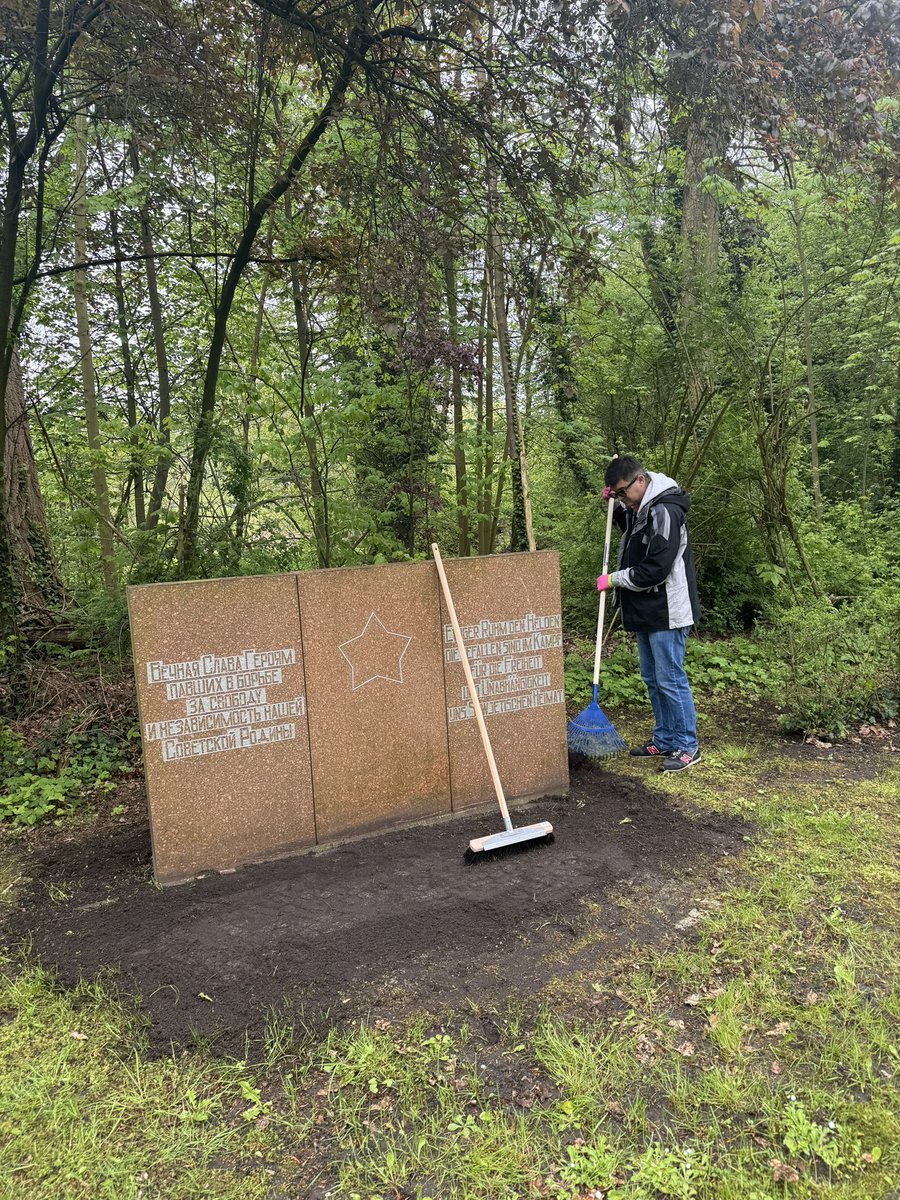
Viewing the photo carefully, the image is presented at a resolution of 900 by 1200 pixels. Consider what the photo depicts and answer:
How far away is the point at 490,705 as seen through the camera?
13.8 ft

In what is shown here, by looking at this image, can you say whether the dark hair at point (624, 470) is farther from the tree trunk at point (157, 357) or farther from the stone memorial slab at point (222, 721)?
the tree trunk at point (157, 357)

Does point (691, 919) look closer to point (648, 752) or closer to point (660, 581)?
point (660, 581)

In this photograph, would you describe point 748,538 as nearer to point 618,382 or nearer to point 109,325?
point 618,382

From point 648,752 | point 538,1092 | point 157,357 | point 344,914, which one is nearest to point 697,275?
point 648,752

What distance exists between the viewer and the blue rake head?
199 inches

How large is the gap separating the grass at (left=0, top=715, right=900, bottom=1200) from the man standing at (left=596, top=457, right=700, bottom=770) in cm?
201

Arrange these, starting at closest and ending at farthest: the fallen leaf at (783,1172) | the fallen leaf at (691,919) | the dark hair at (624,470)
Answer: the fallen leaf at (783,1172)
the fallen leaf at (691,919)
the dark hair at (624,470)

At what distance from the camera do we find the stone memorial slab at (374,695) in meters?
3.69

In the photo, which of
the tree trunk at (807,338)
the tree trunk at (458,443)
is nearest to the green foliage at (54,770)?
the tree trunk at (458,443)

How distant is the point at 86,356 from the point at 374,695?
15.4 feet

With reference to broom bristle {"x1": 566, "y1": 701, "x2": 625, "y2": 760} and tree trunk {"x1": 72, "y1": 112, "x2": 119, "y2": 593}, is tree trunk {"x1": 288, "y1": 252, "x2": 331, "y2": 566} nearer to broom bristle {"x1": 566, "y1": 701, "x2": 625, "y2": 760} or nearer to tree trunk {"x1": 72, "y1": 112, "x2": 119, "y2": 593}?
tree trunk {"x1": 72, "y1": 112, "x2": 119, "y2": 593}

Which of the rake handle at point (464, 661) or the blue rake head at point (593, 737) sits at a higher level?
the rake handle at point (464, 661)

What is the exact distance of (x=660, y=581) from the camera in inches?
180

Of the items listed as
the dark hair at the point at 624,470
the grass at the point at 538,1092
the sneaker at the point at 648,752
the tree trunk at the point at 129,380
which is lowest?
the grass at the point at 538,1092
